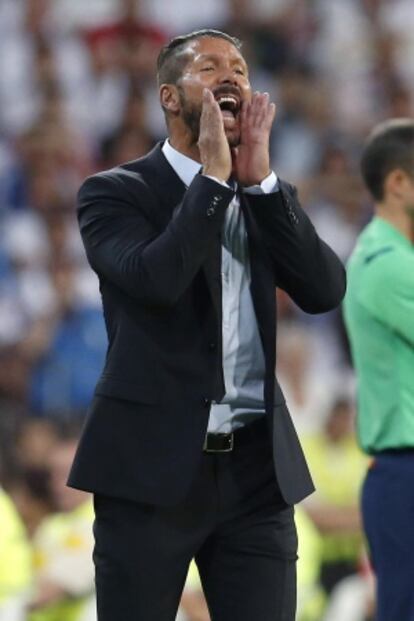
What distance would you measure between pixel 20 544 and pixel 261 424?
253 centimetres

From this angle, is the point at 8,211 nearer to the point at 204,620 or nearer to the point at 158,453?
the point at 204,620

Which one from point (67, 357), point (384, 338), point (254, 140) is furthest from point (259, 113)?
point (67, 357)

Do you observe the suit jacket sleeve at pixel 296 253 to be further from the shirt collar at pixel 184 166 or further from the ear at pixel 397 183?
the ear at pixel 397 183

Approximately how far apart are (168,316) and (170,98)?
1.64 feet

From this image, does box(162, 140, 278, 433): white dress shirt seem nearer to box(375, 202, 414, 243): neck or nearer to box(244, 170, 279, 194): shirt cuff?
box(244, 170, 279, 194): shirt cuff

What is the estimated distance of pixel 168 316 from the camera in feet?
10.4

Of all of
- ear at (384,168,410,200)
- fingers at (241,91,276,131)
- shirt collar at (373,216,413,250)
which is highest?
fingers at (241,91,276,131)

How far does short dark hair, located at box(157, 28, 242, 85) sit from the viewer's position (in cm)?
326

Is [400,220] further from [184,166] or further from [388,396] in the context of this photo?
[184,166]

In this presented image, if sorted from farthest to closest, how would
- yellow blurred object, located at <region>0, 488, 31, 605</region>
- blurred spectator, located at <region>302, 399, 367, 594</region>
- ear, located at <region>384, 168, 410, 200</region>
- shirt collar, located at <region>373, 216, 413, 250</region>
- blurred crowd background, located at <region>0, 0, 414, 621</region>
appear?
blurred spectator, located at <region>302, 399, 367, 594</region>
blurred crowd background, located at <region>0, 0, 414, 621</region>
yellow blurred object, located at <region>0, 488, 31, 605</region>
ear, located at <region>384, 168, 410, 200</region>
shirt collar, located at <region>373, 216, 413, 250</region>

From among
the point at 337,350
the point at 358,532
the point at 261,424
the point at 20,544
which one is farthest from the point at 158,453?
the point at 337,350

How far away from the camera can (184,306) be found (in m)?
3.19

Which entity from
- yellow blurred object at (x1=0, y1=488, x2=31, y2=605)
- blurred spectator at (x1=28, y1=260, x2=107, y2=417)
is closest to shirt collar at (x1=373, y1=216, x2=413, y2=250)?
yellow blurred object at (x1=0, y1=488, x2=31, y2=605)

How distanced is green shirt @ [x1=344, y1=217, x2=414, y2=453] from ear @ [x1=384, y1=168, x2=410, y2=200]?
0.12 meters
